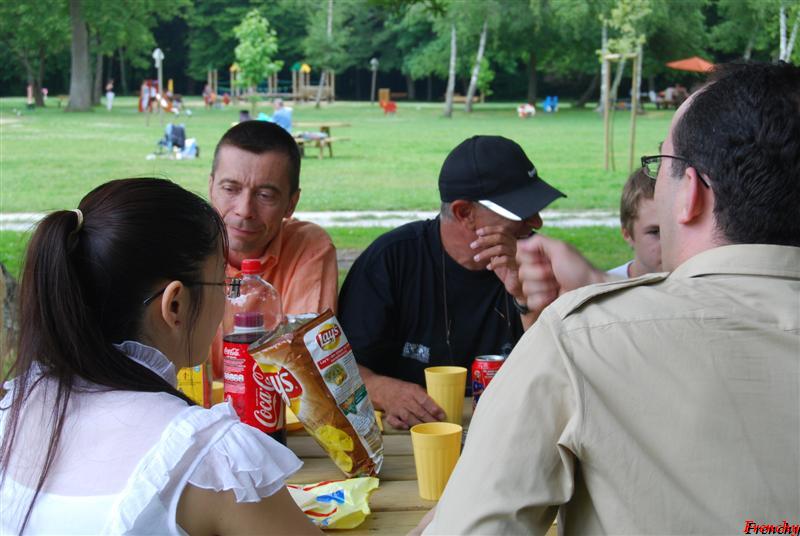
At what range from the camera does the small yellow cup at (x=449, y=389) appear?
2477mm

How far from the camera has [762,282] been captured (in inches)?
52.9

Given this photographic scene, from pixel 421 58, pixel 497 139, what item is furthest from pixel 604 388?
pixel 421 58

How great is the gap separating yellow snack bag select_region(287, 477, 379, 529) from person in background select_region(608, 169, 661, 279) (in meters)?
1.56

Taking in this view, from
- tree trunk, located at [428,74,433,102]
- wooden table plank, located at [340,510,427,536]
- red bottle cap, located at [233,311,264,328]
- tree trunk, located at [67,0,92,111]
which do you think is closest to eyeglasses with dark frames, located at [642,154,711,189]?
wooden table plank, located at [340,510,427,536]

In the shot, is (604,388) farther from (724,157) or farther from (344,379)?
(344,379)

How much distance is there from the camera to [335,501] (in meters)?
1.90

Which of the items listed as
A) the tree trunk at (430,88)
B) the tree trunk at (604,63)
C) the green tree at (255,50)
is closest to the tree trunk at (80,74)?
the green tree at (255,50)

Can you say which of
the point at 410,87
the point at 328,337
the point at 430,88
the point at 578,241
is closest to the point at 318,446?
the point at 328,337

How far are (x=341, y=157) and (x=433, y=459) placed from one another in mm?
18601

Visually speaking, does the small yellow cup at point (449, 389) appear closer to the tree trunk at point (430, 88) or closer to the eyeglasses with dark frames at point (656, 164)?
the eyeglasses with dark frames at point (656, 164)

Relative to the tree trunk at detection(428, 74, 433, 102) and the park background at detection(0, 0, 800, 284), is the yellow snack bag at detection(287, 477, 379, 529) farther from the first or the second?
the tree trunk at detection(428, 74, 433, 102)

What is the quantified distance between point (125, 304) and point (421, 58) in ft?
166

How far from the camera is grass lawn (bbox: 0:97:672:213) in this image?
13448 mm

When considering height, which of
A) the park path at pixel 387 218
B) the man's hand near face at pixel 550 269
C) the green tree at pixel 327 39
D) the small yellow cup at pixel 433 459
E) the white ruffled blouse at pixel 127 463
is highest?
the green tree at pixel 327 39
